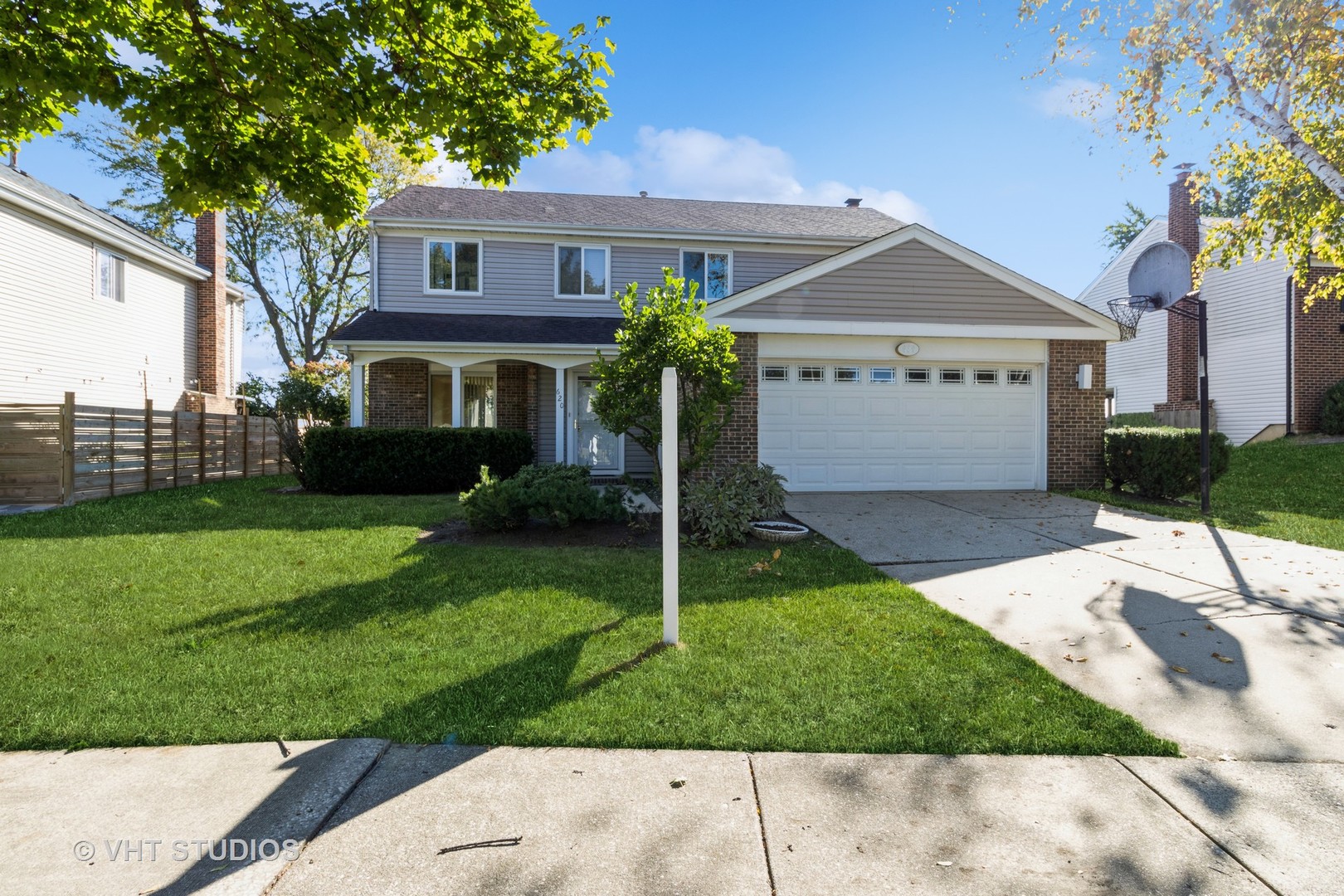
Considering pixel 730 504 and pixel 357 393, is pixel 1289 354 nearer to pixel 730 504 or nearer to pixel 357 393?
pixel 730 504

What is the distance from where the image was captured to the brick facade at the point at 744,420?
36.8ft

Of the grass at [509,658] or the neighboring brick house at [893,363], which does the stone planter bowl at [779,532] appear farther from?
the neighboring brick house at [893,363]

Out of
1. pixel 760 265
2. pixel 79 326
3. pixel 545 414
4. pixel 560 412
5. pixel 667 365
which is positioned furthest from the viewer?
pixel 760 265

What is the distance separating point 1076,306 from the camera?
11.9 meters

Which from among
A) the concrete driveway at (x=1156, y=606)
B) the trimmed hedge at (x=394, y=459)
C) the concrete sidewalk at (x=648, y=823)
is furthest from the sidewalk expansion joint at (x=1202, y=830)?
the trimmed hedge at (x=394, y=459)

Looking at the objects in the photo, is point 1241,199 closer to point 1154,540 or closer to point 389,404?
point 1154,540

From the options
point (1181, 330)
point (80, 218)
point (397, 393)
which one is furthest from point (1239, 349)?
point (80, 218)

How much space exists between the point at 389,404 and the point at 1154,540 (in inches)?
571

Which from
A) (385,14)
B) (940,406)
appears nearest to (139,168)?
(385,14)

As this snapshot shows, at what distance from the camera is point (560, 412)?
49.1ft

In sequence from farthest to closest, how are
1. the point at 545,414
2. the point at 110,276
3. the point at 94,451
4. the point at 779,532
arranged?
the point at 545,414 < the point at 110,276 < the point at 94,451 < the point at 779,532

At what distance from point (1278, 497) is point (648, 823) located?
45.4 ft

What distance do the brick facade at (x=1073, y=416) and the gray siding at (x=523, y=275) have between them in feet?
21.9

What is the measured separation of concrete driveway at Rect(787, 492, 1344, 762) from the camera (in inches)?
141
